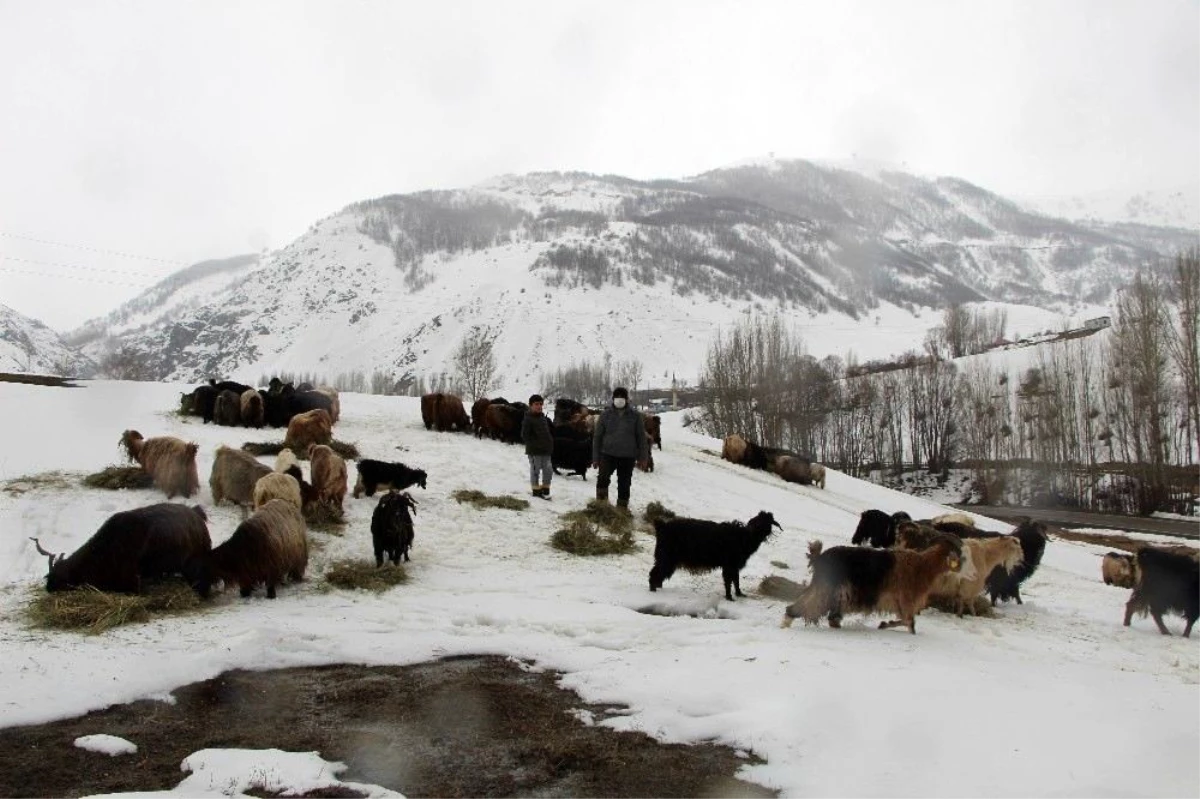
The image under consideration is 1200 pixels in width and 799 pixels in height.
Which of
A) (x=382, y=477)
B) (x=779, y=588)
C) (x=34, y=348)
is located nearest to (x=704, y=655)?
(x=779, y=588)

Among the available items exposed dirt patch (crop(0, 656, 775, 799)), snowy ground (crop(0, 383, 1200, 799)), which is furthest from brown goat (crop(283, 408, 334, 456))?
exposed dirt patch (crop(0, 656, 775, 799))

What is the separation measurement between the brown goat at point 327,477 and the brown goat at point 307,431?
3.44 meters

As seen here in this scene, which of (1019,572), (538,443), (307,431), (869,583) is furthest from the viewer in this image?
(307,431)

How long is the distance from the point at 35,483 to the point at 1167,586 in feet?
52.8

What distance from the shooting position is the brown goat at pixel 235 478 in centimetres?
1110

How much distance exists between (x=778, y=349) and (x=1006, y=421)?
2125cm

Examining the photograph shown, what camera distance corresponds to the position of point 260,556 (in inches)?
330

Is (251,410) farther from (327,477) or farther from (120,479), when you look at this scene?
(327,477)

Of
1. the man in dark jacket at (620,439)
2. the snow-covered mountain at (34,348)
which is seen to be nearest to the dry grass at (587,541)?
the man in dark jacket at (620,439)

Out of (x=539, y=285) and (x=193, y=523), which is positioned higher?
(x=539, y=285)

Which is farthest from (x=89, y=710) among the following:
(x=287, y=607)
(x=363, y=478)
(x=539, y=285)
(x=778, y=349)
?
(x=539, y=285)

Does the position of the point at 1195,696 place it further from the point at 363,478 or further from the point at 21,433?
the point at 21,433

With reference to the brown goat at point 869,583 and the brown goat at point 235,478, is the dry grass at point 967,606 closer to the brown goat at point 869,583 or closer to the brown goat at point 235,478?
the brown goat at point 869,583

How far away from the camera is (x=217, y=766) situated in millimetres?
4355
